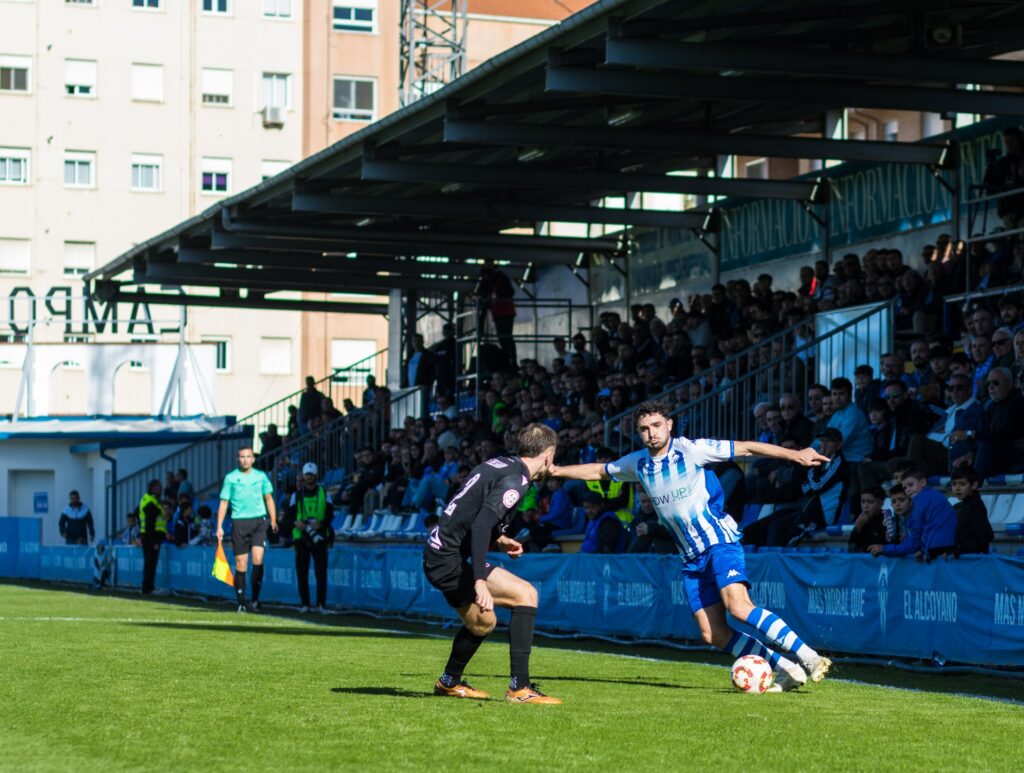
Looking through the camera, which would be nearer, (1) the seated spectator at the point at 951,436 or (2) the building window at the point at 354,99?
(1) the seated spectator at the point at 951,436

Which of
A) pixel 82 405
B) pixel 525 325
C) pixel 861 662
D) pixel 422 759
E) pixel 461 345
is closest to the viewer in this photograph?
pixel 422 759

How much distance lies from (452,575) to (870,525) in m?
6.83

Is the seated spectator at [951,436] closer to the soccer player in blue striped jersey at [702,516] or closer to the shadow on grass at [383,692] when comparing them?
the soccer player in blue striped jersey at [702,516]

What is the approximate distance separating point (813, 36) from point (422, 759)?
13.4m

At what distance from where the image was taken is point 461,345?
3600cm

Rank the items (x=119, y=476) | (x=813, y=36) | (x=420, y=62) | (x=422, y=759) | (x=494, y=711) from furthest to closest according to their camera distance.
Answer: (x=420, y=62) → (x=119, y=476) → (x=813, y=36) → (x=494, y=711) → (x=422, y=759)

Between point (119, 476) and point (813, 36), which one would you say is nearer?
point (813, 36)

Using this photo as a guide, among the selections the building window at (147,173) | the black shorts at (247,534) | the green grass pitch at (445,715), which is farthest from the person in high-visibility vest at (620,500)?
the building window at (147,173)

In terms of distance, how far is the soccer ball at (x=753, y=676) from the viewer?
1206 centimetres

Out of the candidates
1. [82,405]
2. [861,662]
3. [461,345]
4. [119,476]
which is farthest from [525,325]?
[82,405]

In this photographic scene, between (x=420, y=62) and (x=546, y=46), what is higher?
(x=420, y=62)

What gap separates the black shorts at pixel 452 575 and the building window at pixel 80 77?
56.6 meters

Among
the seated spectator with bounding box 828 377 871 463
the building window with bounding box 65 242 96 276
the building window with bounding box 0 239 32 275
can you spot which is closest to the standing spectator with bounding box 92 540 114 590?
the seated spectator with bounding box 828 377 871 463

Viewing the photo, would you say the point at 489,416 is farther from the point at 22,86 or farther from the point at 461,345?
the point at 22,86
